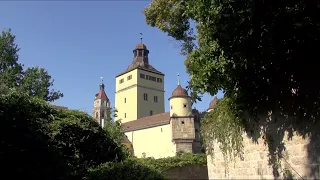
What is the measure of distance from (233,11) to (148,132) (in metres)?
48.8

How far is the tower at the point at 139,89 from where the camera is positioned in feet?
236

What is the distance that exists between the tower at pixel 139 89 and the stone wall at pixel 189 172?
4574 cm

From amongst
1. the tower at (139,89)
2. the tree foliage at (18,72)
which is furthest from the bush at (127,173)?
the tower at (139,89)

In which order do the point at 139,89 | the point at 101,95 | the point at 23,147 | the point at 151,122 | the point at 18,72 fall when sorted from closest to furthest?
the point at 23,147
the point at 18,72
the point at 151,122
the point at 139,89
the point at 101,95

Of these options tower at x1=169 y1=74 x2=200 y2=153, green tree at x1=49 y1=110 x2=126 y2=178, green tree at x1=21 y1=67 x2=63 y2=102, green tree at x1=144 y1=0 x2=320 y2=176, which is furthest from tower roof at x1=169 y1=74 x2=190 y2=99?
green tree at x1=144 y1=0 x2=320 y2=176

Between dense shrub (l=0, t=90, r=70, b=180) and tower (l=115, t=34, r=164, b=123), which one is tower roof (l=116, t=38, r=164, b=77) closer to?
tower (l=115, t=34, r=164, b=123)

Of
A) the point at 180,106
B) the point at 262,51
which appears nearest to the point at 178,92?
the point at 180,106

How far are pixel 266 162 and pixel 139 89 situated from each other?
65378mm

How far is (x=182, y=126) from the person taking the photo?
4856cm

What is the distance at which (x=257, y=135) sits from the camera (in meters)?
8.02

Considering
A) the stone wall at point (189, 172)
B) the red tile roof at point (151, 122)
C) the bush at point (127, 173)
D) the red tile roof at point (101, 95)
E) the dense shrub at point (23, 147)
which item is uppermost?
the red tile roof at point (101, 95)

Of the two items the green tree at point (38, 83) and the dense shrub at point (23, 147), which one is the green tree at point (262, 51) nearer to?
the dense shrub at point (23, 147)

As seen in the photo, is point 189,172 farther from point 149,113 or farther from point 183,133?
point 149,113

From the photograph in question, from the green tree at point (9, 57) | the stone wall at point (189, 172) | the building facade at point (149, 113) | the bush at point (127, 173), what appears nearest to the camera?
the bush at point (127, 173)
